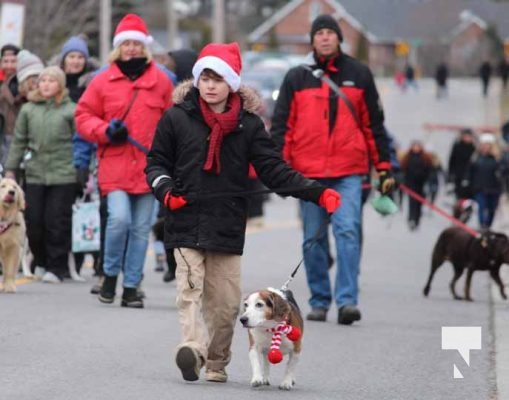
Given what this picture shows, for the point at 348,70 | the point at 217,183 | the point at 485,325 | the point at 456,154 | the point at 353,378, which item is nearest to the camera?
the point at 217,183

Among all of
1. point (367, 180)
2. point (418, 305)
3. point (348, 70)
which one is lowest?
point (418, 305)

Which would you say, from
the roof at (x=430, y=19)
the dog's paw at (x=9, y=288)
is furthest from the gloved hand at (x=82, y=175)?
the roof at (x=430, y=19)

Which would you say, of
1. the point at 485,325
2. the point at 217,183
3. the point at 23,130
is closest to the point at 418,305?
the point at 485,325

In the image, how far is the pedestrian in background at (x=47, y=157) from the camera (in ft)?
45.7

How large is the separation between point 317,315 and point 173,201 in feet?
12.6

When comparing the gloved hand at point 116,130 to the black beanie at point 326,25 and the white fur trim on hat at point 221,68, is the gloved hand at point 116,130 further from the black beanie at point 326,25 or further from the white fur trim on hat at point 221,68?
the white fur trim on hat at point 221,68

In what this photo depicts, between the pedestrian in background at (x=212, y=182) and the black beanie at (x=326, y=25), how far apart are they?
311 centimetres

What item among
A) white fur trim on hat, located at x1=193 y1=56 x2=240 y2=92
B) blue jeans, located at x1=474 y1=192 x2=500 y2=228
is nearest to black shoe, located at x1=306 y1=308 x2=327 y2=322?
white fur trim on hat, located at x1=193 y1=56 x2=240 y2=92

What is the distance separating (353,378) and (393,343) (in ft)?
5.80

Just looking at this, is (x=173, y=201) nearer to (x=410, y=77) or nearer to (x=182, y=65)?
(x=182, y=65)

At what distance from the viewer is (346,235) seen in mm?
12031

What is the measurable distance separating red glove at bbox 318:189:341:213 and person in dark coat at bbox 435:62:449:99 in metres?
71.6

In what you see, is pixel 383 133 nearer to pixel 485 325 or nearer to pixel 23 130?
pixel 485 325

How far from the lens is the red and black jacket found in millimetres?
11992
